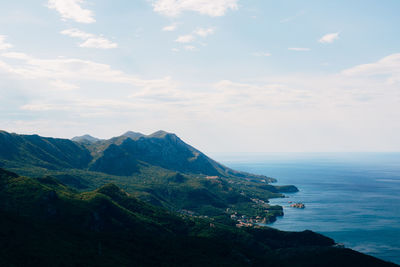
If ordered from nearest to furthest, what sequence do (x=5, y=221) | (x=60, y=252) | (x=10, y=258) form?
(x=10, y=258), (x=60, y=252), (x=5, y=221)

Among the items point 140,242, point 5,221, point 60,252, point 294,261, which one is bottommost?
point 294,261

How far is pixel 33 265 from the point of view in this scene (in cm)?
12069

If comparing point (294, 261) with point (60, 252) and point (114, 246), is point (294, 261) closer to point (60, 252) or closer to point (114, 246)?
point (114, 246)

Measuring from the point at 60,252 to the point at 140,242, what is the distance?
2435 inches

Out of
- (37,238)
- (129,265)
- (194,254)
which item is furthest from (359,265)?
(37,238)

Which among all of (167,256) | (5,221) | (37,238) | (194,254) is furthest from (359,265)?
(5,221)

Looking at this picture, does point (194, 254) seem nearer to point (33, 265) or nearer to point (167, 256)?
point (167, 256)

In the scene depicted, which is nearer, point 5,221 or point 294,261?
point 5,221

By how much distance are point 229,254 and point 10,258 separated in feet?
440

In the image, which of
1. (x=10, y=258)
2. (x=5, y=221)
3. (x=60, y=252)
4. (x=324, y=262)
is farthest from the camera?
(x=324, y=262)

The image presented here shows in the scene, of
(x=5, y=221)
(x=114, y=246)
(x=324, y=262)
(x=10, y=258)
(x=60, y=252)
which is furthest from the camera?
(x=324, y=262)

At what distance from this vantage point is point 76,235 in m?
177

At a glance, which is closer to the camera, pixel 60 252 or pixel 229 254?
pixel 60 252

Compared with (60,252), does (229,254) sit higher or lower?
lower
